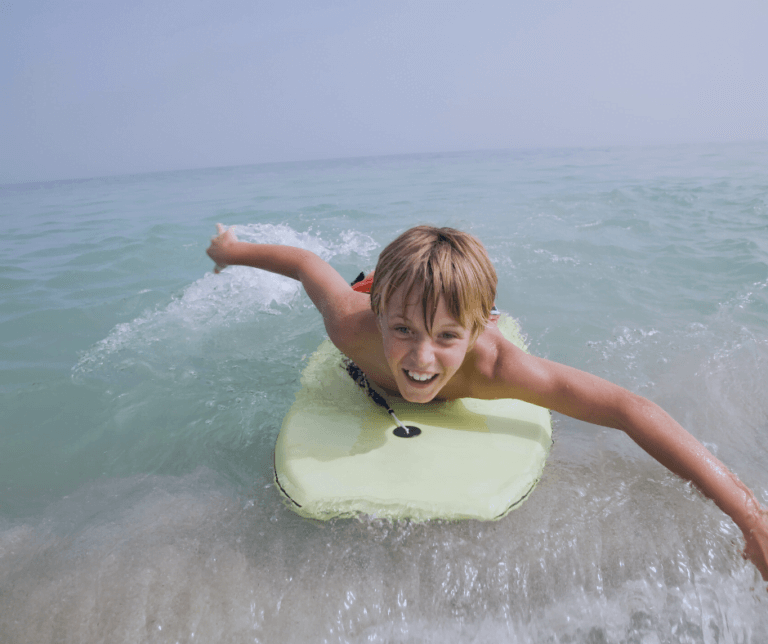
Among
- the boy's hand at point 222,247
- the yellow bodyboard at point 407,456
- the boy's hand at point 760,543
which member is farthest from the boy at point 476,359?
the boy's hand at point 222,247

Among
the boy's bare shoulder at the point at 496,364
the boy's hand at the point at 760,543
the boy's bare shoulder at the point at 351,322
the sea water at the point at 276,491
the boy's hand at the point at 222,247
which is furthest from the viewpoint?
A: the boy's hand at the point at 222,247

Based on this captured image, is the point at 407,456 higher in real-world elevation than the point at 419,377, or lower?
lower

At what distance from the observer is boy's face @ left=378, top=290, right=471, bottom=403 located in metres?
1.66

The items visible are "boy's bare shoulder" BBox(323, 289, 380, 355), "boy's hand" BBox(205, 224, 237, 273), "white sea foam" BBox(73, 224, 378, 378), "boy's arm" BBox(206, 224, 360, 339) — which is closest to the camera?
"boy's bare shoulder" BBox(323, 289, 380, 355)

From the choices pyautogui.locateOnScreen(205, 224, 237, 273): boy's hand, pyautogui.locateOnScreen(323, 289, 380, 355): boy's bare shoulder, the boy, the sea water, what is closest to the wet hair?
the boy

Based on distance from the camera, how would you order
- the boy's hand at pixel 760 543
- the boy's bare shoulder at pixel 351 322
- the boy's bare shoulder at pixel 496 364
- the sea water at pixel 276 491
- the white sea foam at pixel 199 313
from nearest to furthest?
1. the boy's hand at pixel 760 543
2. the sea water at pixel 276 491
3. the boy's bare shoulder at pixel 496 364
4. the boy's bare shoulder at pixel 351 322
5. the white sea foam at pixel 199 313

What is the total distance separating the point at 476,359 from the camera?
6.56ft

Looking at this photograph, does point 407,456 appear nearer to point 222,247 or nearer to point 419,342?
point 419,342

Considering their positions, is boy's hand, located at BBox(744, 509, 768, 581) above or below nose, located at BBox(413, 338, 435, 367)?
below

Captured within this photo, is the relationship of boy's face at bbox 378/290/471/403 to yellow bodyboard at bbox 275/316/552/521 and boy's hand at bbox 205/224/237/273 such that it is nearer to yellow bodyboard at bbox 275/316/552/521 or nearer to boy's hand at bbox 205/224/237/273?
yellow bodyboard at bbox 275/316/552/521

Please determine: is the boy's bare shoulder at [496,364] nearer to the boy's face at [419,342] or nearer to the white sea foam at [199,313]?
the boy's face at [419,342]

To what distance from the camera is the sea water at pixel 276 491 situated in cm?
172

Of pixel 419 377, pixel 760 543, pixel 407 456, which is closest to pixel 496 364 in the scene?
pixel 419 377

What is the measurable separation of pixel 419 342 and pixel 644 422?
0.80 m
